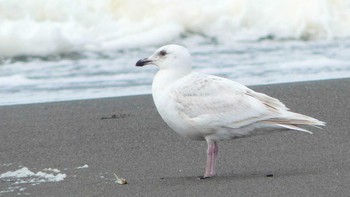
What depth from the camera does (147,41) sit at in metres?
14.8

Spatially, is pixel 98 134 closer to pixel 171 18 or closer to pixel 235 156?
pixel 235 156

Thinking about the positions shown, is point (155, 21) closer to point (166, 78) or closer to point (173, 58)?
point (173, 58)

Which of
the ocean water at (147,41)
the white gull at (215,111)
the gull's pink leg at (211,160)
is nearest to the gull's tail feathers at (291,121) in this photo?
the white gull at (215,111)

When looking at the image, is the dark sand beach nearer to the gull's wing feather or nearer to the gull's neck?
the gull's wing feather

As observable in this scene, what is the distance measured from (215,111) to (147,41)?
859 cm

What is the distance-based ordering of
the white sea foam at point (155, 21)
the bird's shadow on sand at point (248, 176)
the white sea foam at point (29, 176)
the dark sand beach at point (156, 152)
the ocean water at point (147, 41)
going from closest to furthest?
the dark sand beach at point (156, 152) < the bird's shadow on sand at point (248, 176) < the white sea foam at point (29, 176) < the ocean water at point (147, 41) < the white sea foam at point (155, 21)

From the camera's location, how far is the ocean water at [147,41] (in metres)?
10.9

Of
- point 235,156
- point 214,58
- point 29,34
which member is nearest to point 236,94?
point 235,156

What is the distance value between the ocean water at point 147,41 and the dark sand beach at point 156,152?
1.28 m

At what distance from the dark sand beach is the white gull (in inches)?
11.3

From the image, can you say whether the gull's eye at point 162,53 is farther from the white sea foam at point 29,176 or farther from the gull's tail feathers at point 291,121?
→ the white sea foam at point 29,176

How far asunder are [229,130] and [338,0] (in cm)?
1063

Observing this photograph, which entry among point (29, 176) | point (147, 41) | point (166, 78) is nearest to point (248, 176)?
point (166, 78)

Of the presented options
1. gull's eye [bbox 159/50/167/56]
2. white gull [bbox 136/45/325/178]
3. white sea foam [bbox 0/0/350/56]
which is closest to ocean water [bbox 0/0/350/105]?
white sea foam [bbox 0/0/350/56]
